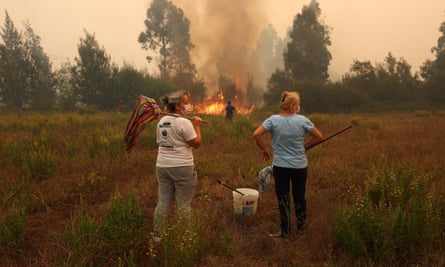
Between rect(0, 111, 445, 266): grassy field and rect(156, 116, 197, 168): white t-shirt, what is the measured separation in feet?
2.00

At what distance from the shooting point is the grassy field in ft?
10.5

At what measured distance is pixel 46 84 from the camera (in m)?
36.6

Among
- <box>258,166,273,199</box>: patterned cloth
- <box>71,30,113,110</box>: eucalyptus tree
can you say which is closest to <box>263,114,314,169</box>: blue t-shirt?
<box>258,166,273,199</box>: patterned cloth

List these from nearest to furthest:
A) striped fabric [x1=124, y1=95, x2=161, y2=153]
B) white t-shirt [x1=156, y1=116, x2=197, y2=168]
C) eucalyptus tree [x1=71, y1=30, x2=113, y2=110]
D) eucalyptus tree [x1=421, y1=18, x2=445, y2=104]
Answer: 1. white t-shirt [x1=156, y1=116, x2=197, y2=168]
2. striped fabric [x1=124, y1=95, x2=161, y2=153]
3. eucalyptus tree [x1=421, y1=18, x2=445, y2=104]
4. eucalyptus tree [x1=71, y1=30, x2=113, y2=110]

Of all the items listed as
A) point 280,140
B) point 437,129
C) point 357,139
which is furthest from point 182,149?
point 437,129

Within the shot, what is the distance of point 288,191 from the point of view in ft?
12.5

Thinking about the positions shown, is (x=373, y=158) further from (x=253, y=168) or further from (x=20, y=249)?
(x=20, y=249)

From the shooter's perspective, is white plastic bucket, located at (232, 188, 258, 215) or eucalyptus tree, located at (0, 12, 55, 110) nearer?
white plastic bucket, located at (232, 188, 258, 215)

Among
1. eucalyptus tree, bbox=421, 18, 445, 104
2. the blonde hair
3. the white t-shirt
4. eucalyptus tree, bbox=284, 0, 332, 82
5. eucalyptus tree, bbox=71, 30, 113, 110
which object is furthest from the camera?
eucalyptus tree, bbox=284, 0, 332, 82

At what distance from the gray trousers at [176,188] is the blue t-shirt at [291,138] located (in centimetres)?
113

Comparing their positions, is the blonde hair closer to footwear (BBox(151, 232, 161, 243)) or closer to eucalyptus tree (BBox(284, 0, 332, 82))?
footwear (BBox(151, 232, 161, 243))

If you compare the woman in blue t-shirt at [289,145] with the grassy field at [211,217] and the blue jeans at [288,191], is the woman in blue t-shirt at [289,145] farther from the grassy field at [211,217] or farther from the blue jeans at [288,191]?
the grassy field at [211,217]

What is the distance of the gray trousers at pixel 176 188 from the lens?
343 centimetres

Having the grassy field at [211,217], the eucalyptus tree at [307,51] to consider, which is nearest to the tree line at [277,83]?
the eucalyptus tree at [307,51]
